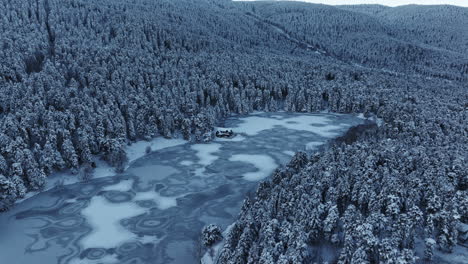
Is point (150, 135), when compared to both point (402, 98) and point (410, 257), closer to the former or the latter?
point (410, 257)

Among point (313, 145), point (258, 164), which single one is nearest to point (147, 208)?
point (258, 164)

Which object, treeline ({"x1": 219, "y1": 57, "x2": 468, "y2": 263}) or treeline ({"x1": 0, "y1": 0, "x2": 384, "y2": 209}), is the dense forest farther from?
treeline ({"x1": 0, "y1": 0, "x2": 384, "y2": 209})

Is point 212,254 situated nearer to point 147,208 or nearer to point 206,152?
point 147,208

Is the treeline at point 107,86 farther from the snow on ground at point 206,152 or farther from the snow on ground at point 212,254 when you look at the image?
the snow on ground at point 212,254

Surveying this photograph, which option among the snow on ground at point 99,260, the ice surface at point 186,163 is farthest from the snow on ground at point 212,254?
the ice surface at point 186,163

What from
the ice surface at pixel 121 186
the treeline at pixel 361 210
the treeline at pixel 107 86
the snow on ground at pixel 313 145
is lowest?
the snow on ground at pixel 313 145
